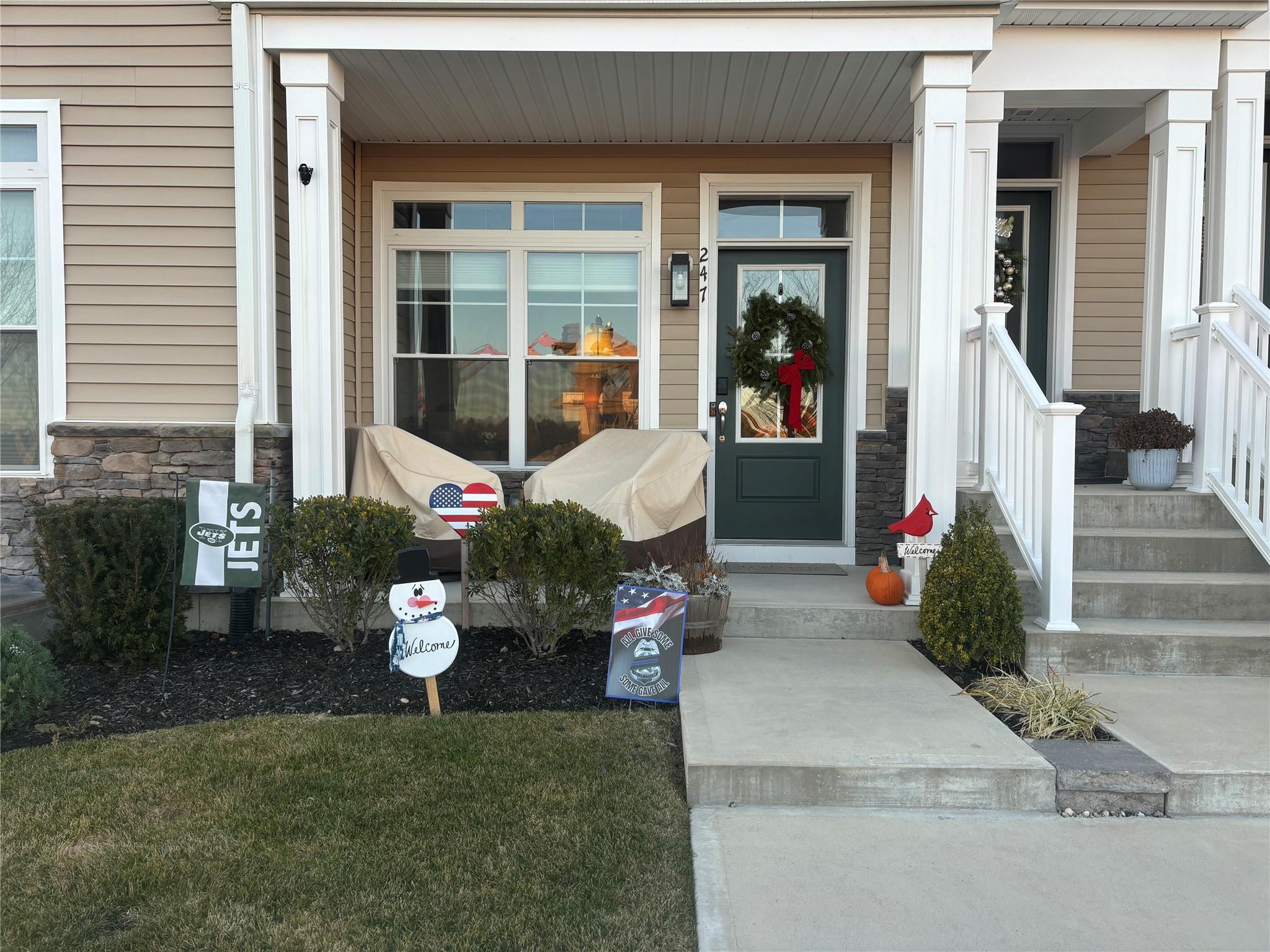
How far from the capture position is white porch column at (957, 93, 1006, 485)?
16.6ft

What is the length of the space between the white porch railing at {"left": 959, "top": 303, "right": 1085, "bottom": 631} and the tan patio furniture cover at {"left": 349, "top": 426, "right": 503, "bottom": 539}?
2.66 metres

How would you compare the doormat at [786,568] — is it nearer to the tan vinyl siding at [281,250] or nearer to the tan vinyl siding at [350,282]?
the tan vinyl siding at [350,282]

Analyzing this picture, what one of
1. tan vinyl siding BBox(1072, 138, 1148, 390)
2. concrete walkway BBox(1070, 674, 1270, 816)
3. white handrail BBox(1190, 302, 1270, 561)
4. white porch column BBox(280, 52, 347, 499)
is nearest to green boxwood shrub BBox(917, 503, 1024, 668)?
concrete walkway BBox(1070, 674, 1270, 816)

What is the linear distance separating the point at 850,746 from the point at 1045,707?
2.73 ft

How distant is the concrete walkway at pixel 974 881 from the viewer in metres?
2.25

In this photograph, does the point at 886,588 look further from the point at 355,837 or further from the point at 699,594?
the point at 355,837

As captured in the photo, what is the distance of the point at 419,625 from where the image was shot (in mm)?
3541

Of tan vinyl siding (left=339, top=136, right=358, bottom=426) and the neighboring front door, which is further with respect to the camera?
the neighboring front door

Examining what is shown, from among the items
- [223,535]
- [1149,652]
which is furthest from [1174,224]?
[223,535]

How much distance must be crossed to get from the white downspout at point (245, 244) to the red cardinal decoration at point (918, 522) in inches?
133

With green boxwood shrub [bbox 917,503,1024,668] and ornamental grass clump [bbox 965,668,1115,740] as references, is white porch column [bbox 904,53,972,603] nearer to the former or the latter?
green boxwood shrub [bbox 917,503,1024,668]

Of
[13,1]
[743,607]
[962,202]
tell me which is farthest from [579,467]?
[13,1]

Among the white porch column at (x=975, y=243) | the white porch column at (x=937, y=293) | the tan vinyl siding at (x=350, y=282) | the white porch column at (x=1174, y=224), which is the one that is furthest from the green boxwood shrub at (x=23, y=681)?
the white porch column at (x=1174, y=224)

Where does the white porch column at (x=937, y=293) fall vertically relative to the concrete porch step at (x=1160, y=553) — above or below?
above
